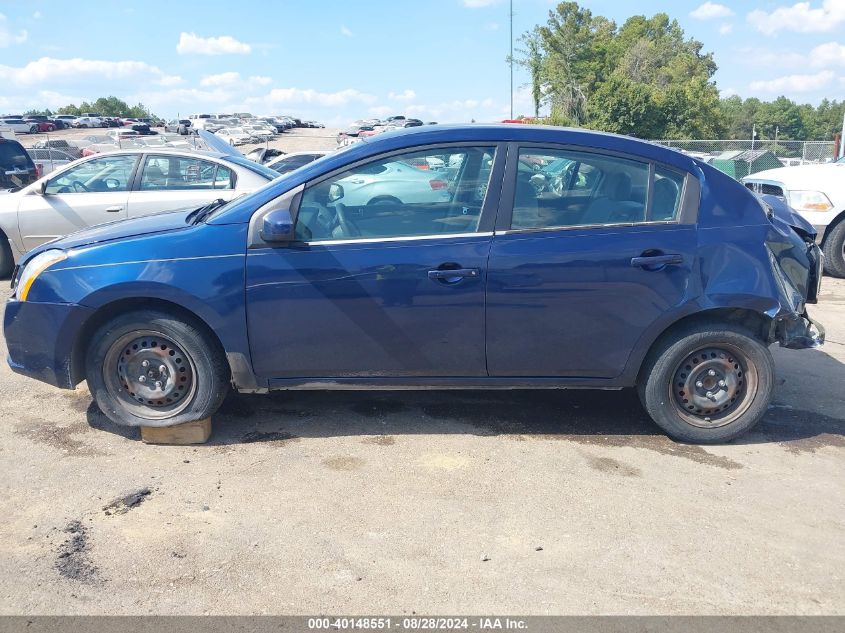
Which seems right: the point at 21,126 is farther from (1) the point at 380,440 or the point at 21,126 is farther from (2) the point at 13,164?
(1) the point at 380,440

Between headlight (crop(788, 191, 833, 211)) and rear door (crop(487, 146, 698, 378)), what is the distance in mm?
6239

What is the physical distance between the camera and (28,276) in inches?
170

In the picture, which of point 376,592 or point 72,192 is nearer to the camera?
point 376,592

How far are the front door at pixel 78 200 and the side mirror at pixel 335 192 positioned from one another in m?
5.14

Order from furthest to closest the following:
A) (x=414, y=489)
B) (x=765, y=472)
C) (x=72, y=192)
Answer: (x=72, y=192), (x=765, y=472), (x=414, y=489)

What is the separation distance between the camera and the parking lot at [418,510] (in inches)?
118

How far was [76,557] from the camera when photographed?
3.21 meters

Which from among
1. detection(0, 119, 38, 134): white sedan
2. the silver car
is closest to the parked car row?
the silver car

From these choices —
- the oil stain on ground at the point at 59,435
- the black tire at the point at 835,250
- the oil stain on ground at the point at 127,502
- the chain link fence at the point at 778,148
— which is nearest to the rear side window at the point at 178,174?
the oil stain on ground at the point at 59,435

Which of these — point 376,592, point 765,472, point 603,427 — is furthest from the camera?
point 603,427

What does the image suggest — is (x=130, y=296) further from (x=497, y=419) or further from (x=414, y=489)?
(x=497, y=419)

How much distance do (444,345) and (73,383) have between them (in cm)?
220

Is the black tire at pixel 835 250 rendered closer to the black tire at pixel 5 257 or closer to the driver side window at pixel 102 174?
the driver side window at pixel 102 174

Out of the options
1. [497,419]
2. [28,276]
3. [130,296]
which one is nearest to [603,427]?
[497,419]
